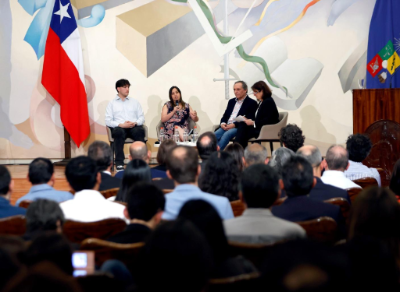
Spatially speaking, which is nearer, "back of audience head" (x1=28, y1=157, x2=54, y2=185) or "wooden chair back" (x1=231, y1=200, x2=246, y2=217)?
"wooden chair back" (x1=231, y1=200, x2=246, y2=217)

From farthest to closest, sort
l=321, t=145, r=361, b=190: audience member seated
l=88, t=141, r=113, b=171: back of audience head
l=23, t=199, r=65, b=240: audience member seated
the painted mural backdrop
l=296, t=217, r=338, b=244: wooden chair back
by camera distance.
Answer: the painted mural backdrop < l=88, t=141, r=113, b=171: back of audience head < l=321, t=145, r=361, b=190: audience member seated < l=296, t=217, r=338, b=244: wooden chair back < l=23, t=199, r=65, b=240: audience member seated

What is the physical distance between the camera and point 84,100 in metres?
6.71

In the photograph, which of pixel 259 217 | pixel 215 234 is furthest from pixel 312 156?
pixel 215 234

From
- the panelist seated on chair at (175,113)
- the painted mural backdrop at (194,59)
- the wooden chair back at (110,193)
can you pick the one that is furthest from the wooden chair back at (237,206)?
the painted mural backdrop at (194,59)

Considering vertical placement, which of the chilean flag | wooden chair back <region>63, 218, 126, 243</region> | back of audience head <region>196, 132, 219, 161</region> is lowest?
wooden chair back <region>63, 218, 126, 243</region>

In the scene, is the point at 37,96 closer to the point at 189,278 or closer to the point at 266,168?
the point at 266,168

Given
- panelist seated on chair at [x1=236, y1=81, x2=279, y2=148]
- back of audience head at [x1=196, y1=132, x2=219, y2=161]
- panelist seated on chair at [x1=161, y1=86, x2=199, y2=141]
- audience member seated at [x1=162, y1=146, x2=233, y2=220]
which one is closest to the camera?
audience member seated at [x1=162, y1=146, x2=233, y2=220]

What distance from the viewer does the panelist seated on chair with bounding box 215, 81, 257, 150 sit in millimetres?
5973

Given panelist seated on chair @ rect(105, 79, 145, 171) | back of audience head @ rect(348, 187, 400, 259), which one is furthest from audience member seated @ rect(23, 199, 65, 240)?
panelist seated on chair @ rect(105, 79, 145, 171)

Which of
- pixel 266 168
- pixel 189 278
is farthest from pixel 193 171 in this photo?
pixel 189 278

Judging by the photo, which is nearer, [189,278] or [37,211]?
[189,278]

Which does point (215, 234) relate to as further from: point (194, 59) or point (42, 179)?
point (194, 59)

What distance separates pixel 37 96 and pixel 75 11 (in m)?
1.33

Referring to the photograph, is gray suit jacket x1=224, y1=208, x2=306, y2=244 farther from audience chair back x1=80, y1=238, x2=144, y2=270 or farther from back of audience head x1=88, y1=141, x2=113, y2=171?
back of audience head x1=88, y1=141, x2=113, y2=171
